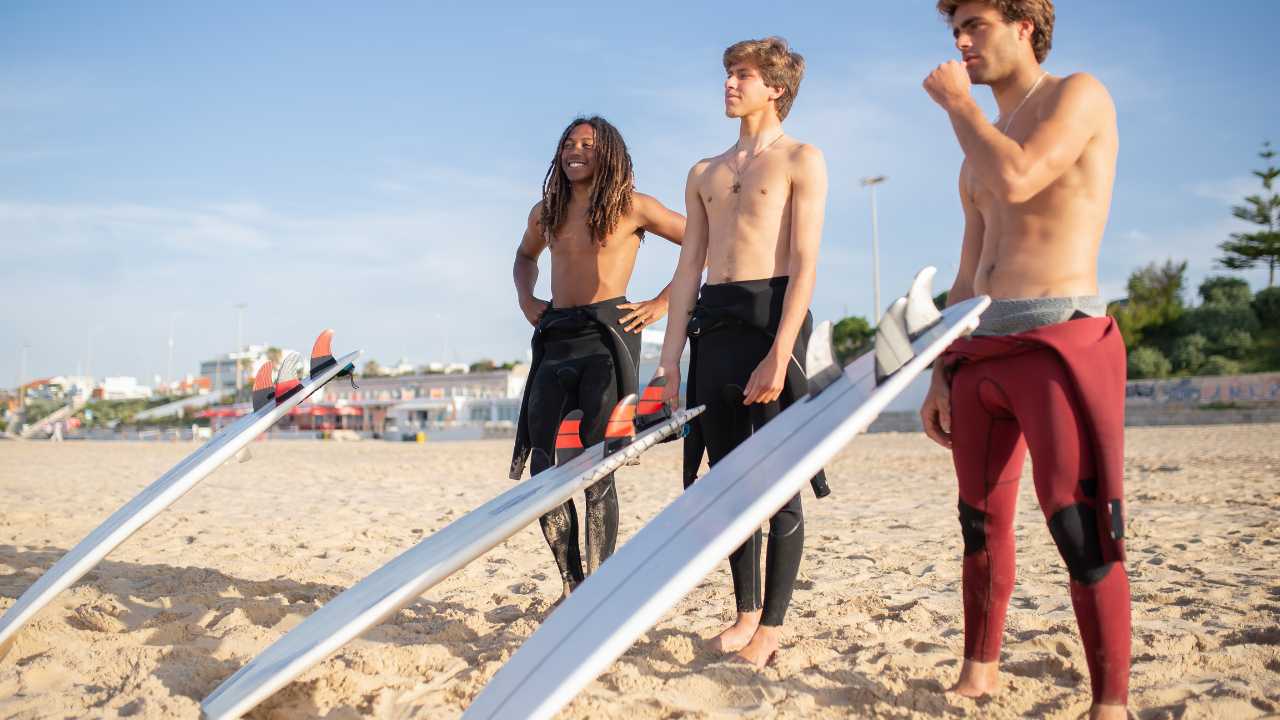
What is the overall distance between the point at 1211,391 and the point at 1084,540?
30324 millimetres

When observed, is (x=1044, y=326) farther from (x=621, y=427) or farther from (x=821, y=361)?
(x=621, y=427)

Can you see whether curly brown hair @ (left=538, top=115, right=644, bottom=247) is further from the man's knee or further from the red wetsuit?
the red wetsuit

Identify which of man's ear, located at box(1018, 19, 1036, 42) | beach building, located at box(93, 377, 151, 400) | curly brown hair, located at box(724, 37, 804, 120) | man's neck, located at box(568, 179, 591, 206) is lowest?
beach building, located at box(93, 377, 151, 400)

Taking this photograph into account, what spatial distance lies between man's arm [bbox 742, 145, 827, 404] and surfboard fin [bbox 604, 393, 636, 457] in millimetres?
473

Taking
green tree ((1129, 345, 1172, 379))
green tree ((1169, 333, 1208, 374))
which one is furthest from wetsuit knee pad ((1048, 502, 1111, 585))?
green tree ((1169, 333, 1208, 374))

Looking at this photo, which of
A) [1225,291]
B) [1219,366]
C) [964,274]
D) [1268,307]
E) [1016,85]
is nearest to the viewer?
[1016,85]

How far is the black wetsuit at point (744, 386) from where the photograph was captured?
2.84 m

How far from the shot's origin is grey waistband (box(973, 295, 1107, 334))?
2.05 m

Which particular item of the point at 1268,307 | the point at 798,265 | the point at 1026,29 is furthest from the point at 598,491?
the point at 1268,307

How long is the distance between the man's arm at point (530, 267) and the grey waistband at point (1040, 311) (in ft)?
7.02

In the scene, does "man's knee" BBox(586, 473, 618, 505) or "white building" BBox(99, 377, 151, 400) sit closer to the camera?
"man's knee" BBox(586, 473, 618, 505)

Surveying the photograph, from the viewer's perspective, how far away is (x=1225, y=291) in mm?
36625

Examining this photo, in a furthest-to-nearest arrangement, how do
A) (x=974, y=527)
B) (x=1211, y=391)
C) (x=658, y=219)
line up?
(x=1211, y=391) < (x=658, y=219) < (x=974, y=527)

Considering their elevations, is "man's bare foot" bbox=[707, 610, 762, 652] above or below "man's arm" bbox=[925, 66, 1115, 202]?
below
